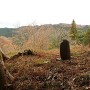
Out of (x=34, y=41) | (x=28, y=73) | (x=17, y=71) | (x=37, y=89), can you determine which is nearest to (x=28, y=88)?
(x=37, y=89)

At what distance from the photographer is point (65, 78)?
31.6ft

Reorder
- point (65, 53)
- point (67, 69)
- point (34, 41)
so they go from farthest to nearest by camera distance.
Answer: point (34, 41)
point (65, 53)
point (67, 69)

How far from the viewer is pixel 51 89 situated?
8.76 metres

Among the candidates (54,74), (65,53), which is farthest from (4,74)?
(65,53)

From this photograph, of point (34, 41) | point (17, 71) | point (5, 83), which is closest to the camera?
point (5, 83)

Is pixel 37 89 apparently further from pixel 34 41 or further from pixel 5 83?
pixel 34 41

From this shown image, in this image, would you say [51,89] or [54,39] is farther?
[54,39]

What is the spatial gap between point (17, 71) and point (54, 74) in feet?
8.44

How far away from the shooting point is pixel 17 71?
40.4 feet

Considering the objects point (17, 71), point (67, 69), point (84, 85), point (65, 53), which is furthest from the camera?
point (65, 53)

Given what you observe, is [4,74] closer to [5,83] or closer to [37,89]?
[5,83]

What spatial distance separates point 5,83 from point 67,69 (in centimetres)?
283

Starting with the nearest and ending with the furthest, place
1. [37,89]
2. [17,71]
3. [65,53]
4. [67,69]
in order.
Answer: [37,89]
[67,69]
[17,71]
[65,53]

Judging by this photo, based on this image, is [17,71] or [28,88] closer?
[28,88]
